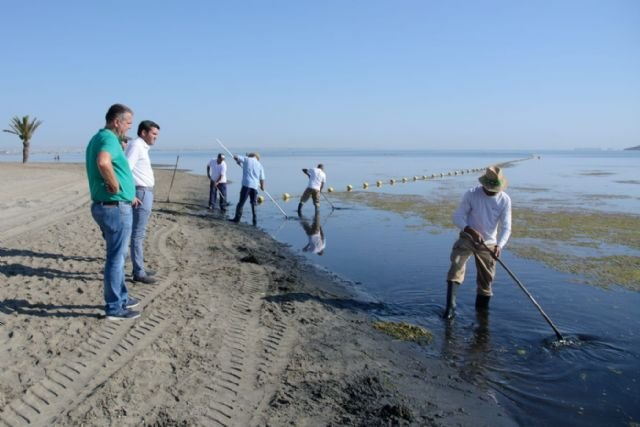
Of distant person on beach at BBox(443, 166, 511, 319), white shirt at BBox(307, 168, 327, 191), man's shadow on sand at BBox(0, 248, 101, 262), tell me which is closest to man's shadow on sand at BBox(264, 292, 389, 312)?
distant person on beach at BBox(443, 166, 511, 319)

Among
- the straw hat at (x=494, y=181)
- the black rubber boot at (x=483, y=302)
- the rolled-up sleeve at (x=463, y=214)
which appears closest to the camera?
the straw hat at (x=494, y=181)

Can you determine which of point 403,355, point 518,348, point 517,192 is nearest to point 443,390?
point 403,355

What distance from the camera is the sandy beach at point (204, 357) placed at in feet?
11.0

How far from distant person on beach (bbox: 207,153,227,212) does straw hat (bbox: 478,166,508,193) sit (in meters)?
10.1

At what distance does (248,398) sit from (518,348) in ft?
10.8

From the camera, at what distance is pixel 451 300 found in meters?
6.04

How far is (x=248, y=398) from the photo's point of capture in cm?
358

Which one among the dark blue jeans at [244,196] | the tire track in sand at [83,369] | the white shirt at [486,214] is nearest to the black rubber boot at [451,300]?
the white shirt at [486,214]

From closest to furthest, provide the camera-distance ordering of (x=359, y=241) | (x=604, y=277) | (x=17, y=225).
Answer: (x=604, y=277), (x=17, y=225), (x=359, y=241)

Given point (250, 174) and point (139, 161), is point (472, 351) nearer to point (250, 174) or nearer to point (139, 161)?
point (139, 161)

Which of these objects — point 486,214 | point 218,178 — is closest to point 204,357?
point 486,214

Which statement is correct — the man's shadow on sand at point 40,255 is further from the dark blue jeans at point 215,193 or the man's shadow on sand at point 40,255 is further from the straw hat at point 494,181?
the dark blue jeans at point 215,193

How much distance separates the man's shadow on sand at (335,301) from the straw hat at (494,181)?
7.27 feet

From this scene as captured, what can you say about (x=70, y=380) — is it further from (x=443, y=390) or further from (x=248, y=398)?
(x=443, y=390)
